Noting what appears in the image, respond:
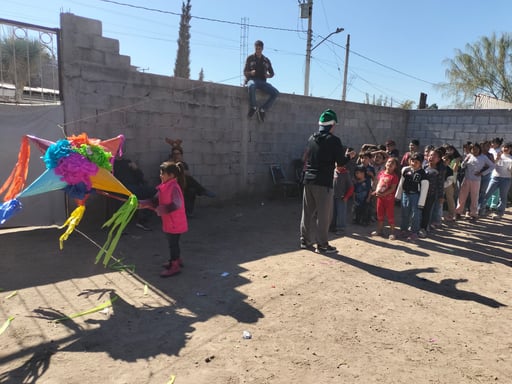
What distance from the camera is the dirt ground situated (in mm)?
2846

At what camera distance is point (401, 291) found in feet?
14.3

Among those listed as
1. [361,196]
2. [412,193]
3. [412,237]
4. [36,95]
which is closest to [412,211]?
[412,193]

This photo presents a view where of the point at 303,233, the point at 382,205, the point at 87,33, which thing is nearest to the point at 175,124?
the point at 87,33

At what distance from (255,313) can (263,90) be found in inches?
248

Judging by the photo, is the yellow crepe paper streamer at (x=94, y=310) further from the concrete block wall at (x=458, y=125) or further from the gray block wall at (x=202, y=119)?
the concrete block wall at (x=458, y=125)

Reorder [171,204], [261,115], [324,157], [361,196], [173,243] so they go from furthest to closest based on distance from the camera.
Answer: [261,115] → [361,196] → [324,157] → [173,243] → [171,204]

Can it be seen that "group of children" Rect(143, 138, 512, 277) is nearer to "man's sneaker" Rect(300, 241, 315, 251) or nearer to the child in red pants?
the child in red pants

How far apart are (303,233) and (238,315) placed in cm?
241

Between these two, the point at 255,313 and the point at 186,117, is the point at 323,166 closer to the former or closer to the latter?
the point at 255,313

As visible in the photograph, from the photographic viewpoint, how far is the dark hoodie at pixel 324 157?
521 centimetres

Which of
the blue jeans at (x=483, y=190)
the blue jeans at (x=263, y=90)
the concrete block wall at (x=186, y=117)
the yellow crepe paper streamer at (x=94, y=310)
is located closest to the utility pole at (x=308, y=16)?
the concrete block wall at (x=186, y=117)

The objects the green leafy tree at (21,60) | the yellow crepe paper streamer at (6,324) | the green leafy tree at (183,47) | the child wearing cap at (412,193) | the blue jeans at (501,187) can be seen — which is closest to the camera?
the yellow crepe paper streamer at (6,324)

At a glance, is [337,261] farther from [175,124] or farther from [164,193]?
[175,124]

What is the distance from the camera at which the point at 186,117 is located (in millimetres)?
7801
